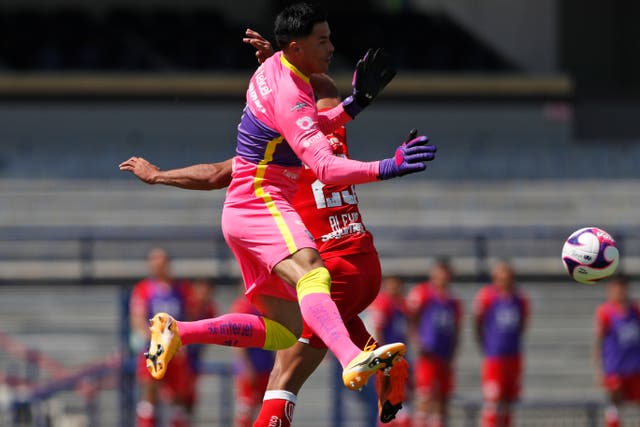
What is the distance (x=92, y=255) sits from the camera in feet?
56.9

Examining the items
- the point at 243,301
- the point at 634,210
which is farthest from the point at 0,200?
the point at 634,210

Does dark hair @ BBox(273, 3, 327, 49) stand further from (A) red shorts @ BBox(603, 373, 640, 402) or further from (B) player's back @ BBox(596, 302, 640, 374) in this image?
(A) red shorts @ BBox(603, 373, 640, 402)

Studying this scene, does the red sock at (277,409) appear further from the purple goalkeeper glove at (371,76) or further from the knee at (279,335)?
the purple goalkeeper glove at (371,76)

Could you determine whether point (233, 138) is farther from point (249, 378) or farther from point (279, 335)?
point (279, 335)

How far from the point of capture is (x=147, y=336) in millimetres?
12500

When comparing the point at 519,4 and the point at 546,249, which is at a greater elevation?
the point at 519,4

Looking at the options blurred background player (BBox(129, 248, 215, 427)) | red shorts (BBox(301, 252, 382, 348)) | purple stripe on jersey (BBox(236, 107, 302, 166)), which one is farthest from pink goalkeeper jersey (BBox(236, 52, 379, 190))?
blurred background player (BBox(129, 248, 215, 427))

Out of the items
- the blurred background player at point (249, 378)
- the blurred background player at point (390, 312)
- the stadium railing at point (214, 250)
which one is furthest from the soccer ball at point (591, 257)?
the stadium railing at point (214, 250)

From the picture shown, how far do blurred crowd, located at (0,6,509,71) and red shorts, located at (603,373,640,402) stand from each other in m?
12.0

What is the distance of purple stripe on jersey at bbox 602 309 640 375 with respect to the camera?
45.4 ft

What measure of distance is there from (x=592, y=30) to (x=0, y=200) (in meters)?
16.8

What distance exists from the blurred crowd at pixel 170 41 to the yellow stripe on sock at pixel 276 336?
58.4ft

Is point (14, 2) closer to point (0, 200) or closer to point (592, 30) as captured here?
point (0, 200)

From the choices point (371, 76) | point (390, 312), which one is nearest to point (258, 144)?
point (371, 76)
